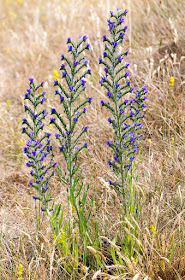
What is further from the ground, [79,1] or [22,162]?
[79,1]

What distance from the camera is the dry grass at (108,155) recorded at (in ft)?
7.53

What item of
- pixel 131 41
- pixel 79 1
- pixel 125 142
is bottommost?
pixel 125 142

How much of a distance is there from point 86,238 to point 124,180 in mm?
472

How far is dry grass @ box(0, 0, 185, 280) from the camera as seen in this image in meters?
2.29

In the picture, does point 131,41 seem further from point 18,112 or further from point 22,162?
point 22,162

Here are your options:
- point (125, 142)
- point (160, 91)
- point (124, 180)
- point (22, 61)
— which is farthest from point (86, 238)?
point (22, 61)

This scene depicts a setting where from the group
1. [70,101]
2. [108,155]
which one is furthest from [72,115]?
[108,155]

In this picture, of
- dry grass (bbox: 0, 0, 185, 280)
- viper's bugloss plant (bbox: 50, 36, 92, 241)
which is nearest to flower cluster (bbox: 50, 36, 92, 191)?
viper's bugloss plant (bbox: 50, 36, 92, 241)

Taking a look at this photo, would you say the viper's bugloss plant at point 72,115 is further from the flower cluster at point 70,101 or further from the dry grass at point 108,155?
the dry grass at point 108,155

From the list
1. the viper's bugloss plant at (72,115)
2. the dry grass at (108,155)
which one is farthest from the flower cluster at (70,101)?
the dry grass at (108,155)

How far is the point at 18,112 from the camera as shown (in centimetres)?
480

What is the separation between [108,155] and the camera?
135 inches

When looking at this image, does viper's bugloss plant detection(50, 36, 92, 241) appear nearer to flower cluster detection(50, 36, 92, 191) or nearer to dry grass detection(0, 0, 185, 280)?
flower cluster detection(50, 36, 92, 191)

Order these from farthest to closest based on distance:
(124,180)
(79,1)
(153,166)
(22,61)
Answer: (79,1) → (22,61) → (153,166) → (124,180)
